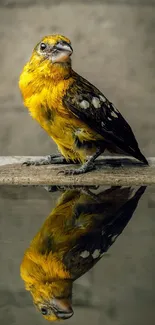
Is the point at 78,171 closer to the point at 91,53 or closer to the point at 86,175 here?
the point at 86,175

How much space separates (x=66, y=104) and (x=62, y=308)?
64.2 inches

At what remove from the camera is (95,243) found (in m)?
1.88

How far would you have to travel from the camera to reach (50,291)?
1.53 meters

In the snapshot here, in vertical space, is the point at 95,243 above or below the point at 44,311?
below

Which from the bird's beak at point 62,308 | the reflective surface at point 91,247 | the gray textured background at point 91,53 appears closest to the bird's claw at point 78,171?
the reflective surface at point 91,247

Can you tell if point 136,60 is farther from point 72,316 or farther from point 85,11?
point 72,316

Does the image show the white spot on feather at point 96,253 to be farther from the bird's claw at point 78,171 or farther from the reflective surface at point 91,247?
the bird's claw at point 78,171

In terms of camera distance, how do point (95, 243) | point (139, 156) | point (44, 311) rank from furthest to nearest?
point (139, 156)
point (95, 243)
point (44, 311)

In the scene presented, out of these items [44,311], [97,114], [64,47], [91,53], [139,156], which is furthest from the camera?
[91,53]

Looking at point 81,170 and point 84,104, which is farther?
point 81,170

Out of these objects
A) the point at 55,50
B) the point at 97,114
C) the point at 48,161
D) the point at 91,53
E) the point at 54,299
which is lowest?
the point at 48,161

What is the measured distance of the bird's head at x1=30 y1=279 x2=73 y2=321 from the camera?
1.41 meters

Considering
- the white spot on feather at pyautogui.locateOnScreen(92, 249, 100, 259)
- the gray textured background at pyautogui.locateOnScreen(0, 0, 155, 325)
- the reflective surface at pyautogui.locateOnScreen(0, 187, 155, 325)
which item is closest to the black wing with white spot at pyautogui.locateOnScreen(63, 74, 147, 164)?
the reflective surface at pyautogui.locateOnScreen(0, 187, 155, 325)

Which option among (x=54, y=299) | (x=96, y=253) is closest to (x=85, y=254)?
(x=96, y=253)
